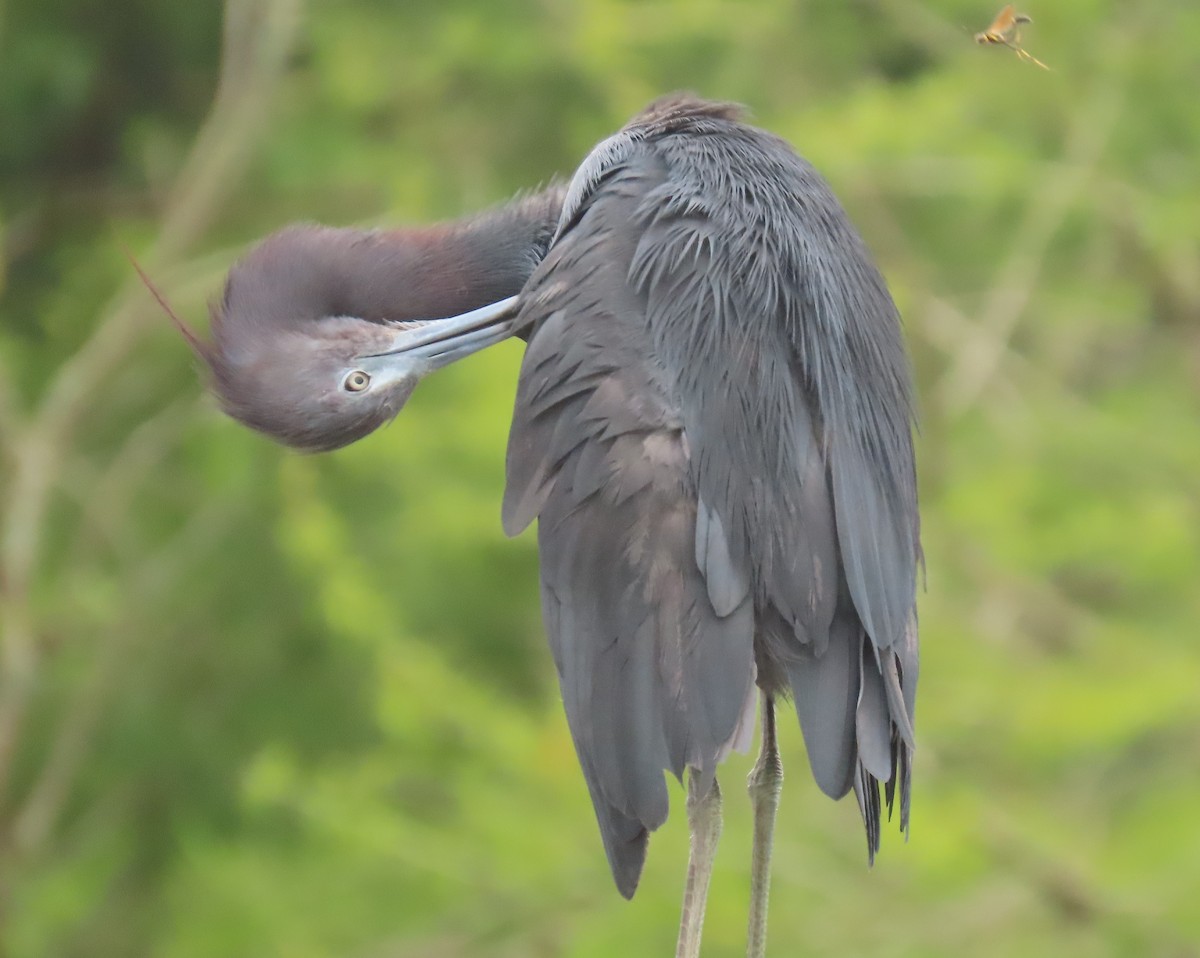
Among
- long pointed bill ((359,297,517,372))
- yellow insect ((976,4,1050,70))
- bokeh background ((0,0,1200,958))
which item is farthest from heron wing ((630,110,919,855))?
bokeh background ((0,0,1200,958))

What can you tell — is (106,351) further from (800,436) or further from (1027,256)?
(800,436)

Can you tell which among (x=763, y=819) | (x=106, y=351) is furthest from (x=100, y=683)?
(x=763, y=819)

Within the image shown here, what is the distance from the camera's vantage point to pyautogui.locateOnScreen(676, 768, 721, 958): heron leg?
3.46m

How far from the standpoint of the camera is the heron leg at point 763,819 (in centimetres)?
359

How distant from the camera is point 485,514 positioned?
27.2ft

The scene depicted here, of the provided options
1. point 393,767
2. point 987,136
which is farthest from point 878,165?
point 393,767

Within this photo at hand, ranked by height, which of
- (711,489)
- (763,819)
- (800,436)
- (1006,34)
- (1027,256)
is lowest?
(763,819)

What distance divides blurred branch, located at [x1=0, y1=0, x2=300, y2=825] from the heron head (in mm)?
4564

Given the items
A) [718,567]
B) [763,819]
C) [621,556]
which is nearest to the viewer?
[718,567]

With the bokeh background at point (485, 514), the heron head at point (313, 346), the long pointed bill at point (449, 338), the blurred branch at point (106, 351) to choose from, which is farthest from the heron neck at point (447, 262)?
the blurred branch at point (106, 351)

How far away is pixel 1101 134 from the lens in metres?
7.77

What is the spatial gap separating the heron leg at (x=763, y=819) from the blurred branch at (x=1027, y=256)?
3.79 metres

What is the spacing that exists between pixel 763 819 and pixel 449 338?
50.1 inches

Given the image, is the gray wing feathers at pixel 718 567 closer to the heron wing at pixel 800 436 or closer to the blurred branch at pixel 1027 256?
the heron wing at pixel 800 436
